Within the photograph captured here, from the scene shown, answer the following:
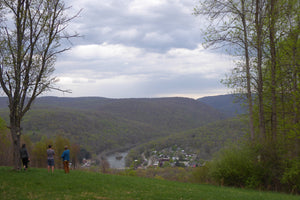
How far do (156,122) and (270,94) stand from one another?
5739 inches

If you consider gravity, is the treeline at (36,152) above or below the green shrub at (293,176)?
below

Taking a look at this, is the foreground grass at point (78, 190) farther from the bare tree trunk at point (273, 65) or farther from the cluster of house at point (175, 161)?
the cluster of house at point (175, 161)

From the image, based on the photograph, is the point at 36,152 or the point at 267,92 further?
the point at 36,152

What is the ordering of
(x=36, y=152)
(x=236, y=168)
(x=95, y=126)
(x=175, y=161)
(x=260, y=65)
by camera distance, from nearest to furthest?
(x=236, y=168)
(x=260, y=65)
(x=36, y=152)
(x=175, y=161)
(x=95, y=126)

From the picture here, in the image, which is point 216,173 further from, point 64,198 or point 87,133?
point 87,133

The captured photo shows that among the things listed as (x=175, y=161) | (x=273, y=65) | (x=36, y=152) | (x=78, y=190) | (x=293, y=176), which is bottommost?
(x=175, y=161)

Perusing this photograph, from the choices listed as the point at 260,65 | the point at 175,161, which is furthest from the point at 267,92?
the point at 175,161

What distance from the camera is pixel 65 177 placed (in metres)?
16.0

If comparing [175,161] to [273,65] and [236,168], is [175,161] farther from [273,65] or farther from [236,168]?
[273,65]

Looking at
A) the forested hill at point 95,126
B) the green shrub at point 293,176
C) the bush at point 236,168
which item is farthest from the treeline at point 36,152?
the green shrub at point 293,176

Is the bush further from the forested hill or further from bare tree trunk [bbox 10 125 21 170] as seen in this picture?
the forested hill

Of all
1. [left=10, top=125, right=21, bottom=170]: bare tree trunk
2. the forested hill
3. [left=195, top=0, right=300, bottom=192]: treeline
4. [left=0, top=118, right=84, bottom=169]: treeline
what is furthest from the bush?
the forested hill

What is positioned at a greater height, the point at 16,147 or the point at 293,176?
the point at 16,147

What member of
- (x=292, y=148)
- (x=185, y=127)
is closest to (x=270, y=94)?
(x=292, y=148)
